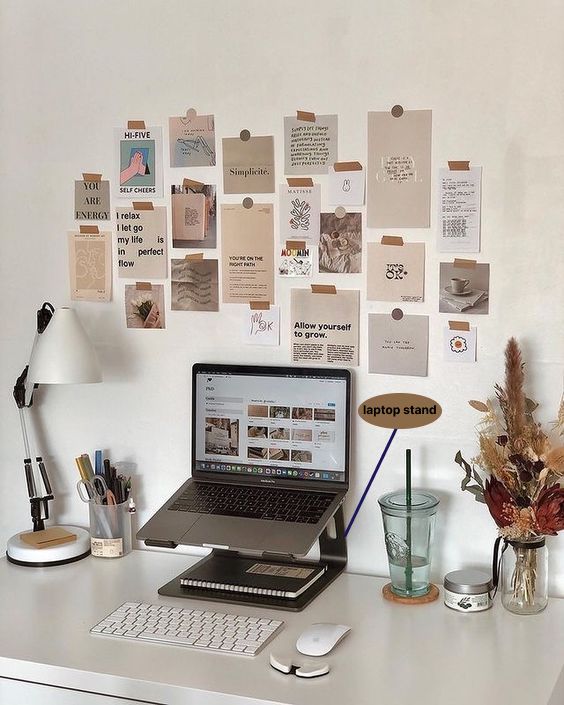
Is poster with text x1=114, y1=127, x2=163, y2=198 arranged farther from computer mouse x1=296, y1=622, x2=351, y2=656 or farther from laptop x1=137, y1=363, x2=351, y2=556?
computer mouse x1=296, y1=622, x2=351, y2=656

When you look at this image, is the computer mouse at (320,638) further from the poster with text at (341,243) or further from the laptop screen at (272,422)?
the poster with text at (341,243)

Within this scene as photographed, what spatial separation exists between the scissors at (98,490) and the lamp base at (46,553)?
0.31 feet

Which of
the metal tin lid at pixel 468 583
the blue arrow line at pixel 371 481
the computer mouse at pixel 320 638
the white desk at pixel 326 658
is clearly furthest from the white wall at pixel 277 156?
the computer mouse at pixel 320 638

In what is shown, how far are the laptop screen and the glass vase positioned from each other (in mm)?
378

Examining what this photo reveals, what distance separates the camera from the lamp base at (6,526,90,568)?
201cm

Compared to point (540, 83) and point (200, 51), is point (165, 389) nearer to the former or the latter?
point (200, 51)

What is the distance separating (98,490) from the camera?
2105mm

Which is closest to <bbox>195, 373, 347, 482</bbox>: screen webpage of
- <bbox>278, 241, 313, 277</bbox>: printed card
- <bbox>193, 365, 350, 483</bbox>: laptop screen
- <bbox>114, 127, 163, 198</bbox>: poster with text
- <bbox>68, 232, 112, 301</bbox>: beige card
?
<bbox>193, 365, 350, 483</bbox>: laptop screen

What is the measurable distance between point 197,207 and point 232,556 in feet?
2.42

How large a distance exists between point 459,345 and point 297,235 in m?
0.40

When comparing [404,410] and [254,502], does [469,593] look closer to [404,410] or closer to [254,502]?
[404,410]

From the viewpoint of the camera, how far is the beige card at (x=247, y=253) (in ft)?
6.57

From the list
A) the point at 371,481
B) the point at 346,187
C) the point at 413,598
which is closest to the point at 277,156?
the point at 346,187

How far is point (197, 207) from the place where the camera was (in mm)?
2049
